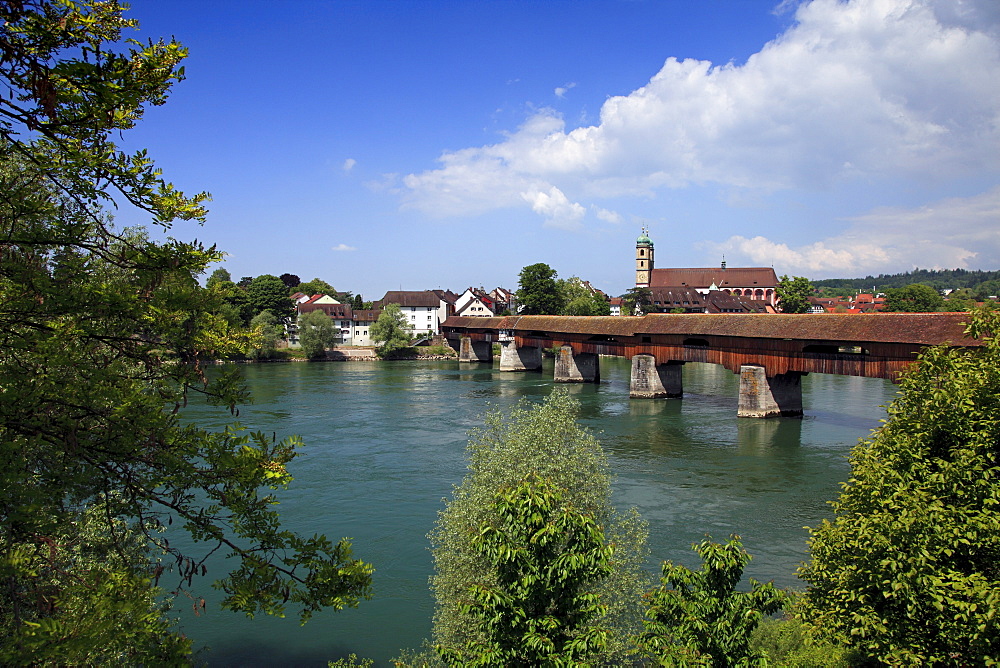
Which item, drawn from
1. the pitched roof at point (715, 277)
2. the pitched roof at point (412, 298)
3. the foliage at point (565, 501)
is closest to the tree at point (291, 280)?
the pitched roof at point (412, 298)

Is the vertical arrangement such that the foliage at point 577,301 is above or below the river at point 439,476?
above

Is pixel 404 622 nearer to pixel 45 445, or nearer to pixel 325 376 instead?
pixel 45 445

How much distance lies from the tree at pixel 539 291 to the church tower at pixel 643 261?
41.0 meters

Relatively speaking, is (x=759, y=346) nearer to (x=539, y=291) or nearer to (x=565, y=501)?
(x=565, y=501)

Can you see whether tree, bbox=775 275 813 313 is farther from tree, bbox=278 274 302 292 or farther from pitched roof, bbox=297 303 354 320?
tree, bbox=278 274 302 292

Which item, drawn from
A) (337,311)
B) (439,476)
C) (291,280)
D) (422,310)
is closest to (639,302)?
(422,310)

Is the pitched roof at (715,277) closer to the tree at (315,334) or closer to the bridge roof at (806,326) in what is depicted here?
the tree at (315,334)

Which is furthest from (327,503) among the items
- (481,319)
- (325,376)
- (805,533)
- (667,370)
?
(481,319)

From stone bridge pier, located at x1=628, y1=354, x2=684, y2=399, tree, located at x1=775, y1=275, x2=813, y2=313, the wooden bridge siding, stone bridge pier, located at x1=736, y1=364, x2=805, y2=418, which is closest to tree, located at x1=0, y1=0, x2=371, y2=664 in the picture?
the wooden bridge siding

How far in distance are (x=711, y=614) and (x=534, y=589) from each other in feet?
5.73

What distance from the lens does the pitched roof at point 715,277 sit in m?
113

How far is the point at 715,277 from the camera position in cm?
11444

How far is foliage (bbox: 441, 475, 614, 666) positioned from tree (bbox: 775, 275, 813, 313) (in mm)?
86013

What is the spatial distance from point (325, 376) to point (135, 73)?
45.5 metres
